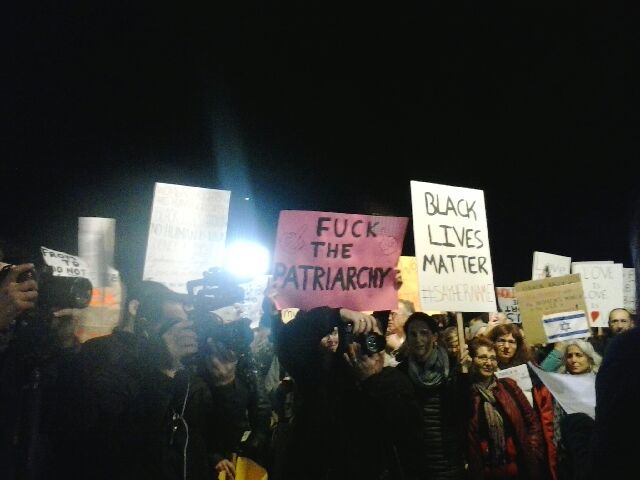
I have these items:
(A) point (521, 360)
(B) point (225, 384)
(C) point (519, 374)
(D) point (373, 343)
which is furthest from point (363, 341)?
Result: (A) point (521, 360)

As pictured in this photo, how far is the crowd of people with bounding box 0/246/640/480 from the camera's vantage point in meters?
2.24

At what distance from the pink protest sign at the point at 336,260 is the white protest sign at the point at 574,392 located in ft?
5.08

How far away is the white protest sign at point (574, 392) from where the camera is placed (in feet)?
6.84

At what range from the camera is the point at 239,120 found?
9.98 meters

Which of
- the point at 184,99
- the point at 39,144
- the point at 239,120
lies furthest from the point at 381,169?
the point at 39,144

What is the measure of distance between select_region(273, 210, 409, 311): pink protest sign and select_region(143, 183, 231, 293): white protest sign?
1.74ft

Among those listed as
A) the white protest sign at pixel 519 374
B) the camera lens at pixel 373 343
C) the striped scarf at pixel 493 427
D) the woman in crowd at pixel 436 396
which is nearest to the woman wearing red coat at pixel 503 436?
the striped scarf at pixel 493 427

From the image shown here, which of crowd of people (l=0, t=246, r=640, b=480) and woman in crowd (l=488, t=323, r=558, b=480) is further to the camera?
woman in crowd (l=488, t=323, r=558, b=480)

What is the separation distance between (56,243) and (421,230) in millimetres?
5208

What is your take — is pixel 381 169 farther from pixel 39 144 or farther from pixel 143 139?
pixel 39 144

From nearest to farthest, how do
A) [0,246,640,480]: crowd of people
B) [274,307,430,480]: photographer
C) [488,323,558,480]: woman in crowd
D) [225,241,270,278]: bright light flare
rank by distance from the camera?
[0,246,640,480]: crowd of people
[274,307,430,480]: photographer
[225,241,270,278]: bright light flare
[488,323,558,480]: woman in crowd

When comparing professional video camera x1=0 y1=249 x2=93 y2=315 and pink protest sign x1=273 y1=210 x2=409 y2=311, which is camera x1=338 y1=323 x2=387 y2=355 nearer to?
pink protest sign x1=273 y1=210 x2=409 y2=311

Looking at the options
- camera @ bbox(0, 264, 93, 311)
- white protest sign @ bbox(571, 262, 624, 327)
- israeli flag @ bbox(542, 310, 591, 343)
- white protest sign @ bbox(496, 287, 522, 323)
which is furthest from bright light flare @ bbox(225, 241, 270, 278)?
white protest sign @ bbox(571, 262, 624, 327)

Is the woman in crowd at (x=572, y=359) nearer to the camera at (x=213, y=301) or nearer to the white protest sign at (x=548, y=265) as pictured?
the white protest sign at (x=548, y=265)
